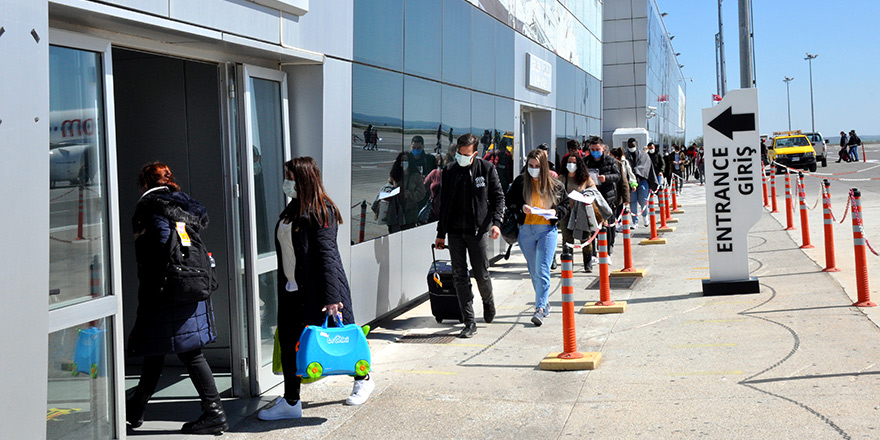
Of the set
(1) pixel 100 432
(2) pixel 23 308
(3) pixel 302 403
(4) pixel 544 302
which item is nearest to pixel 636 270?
(4) pixel 544 302

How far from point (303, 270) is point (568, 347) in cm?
249

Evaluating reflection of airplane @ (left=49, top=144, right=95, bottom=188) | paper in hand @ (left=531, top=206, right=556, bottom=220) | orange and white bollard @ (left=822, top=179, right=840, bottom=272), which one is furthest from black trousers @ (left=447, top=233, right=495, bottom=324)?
orange and white bollard @ (left=822, top=179, right=840, bottom=272)

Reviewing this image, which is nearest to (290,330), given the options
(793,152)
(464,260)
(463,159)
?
(464,260)

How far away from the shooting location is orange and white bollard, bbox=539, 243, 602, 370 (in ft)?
23.7

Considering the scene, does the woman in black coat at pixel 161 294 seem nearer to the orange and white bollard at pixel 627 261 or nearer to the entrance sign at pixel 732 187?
the entrance sign at pixel 732 187

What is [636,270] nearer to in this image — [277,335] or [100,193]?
[277,335]

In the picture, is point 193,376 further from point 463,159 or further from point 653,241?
point 653,241

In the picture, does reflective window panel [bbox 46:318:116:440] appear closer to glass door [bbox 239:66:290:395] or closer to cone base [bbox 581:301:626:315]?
glass door [bbox 239:66:290:395]

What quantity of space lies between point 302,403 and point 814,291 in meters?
5.93

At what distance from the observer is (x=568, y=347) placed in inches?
290

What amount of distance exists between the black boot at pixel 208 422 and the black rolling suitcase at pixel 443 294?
3.66 m

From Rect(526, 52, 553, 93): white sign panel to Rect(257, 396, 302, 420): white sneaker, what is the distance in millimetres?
10713

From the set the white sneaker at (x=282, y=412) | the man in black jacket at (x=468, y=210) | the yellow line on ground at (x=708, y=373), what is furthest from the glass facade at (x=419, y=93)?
the yellow line on ground at (x=708, y=373)

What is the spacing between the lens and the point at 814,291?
31.9ft
